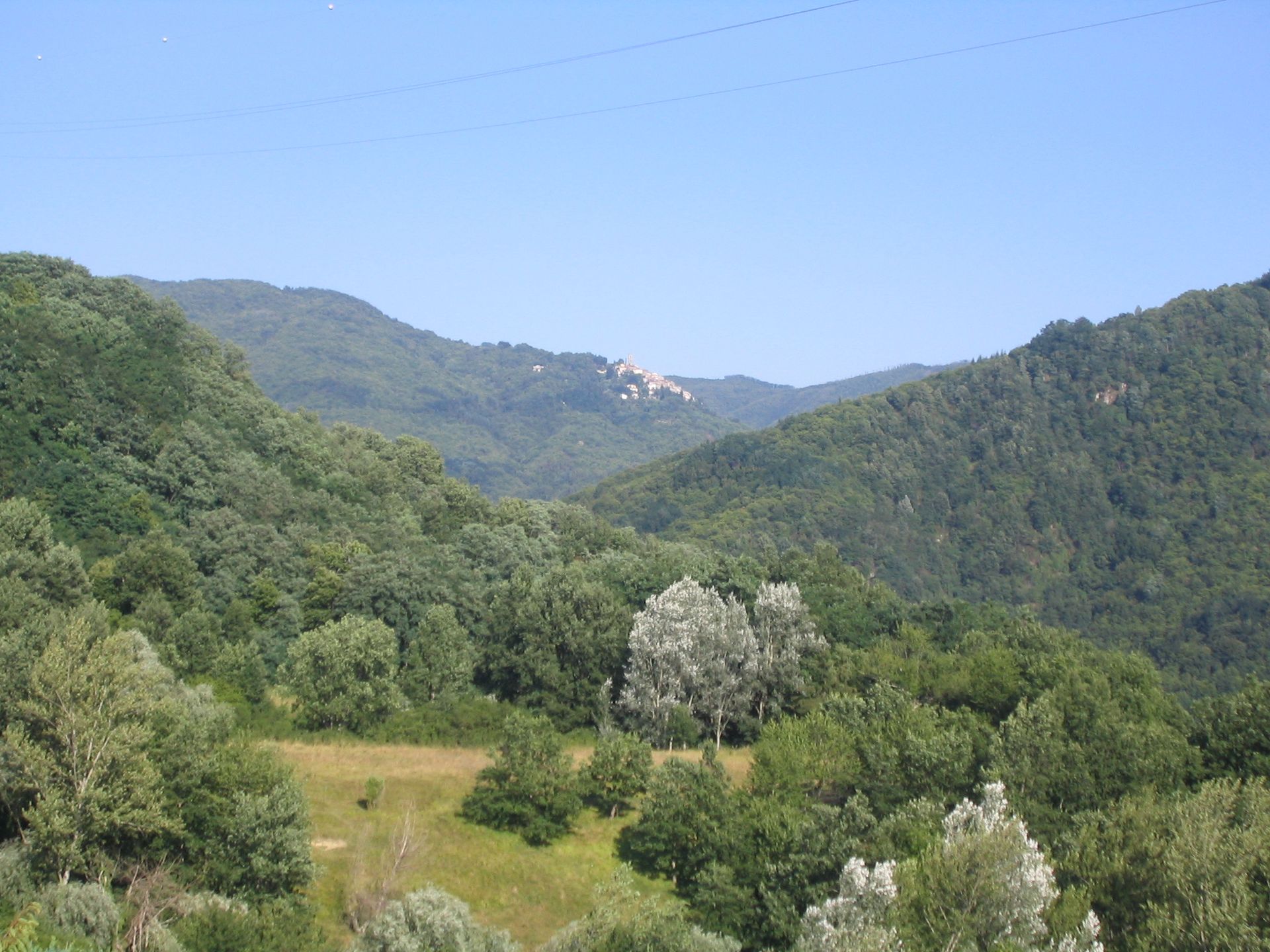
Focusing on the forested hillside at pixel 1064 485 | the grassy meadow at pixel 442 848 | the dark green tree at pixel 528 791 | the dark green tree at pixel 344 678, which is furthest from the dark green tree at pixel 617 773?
the forested hillside at pixel 1064 485

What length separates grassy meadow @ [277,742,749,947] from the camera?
93.6 ft

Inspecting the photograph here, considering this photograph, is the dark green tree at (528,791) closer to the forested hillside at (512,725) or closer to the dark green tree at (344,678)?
the forested hillside at (512,725)

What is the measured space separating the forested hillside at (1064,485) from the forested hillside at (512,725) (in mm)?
61908

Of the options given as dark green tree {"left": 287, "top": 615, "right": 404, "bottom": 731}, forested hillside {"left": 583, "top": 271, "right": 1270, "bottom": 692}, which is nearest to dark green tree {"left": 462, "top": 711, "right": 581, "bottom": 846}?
dark green tree {"left": 287, "top": 615, "right": 404, "bottom": 731}

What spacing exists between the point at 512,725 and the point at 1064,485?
12101cm

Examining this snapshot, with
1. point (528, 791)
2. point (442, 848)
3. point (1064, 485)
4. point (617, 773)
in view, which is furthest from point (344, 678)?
point (1064, 485)

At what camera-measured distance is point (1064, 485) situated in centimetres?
13938

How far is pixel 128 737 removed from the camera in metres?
23.7

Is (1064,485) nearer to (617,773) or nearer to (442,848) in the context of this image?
(617,773)

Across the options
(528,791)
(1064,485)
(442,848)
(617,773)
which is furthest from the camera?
(1064,485)

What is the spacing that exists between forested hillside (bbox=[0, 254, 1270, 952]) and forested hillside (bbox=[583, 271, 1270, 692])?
203 ft

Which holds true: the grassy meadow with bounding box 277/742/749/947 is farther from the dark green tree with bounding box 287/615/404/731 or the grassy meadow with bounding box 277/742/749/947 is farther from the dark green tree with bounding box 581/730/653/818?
the dark green tree with bounding box 287/615/404/731

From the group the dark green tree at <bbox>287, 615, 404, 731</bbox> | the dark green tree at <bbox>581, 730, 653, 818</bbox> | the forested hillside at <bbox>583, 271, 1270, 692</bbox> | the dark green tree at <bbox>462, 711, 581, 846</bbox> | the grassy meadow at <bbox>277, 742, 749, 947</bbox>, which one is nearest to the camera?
the grassy meadow at <bbox>277, 742, 749, 947</bbox>

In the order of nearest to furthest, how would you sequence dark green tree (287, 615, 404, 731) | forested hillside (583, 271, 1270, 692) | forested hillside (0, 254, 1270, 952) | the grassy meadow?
forested hillside (0, 254, 1270, 952)
the grassy meadow
dark green tree (287, 615, 404, 731)
forested hillside (583, 271, 1270, 692)
